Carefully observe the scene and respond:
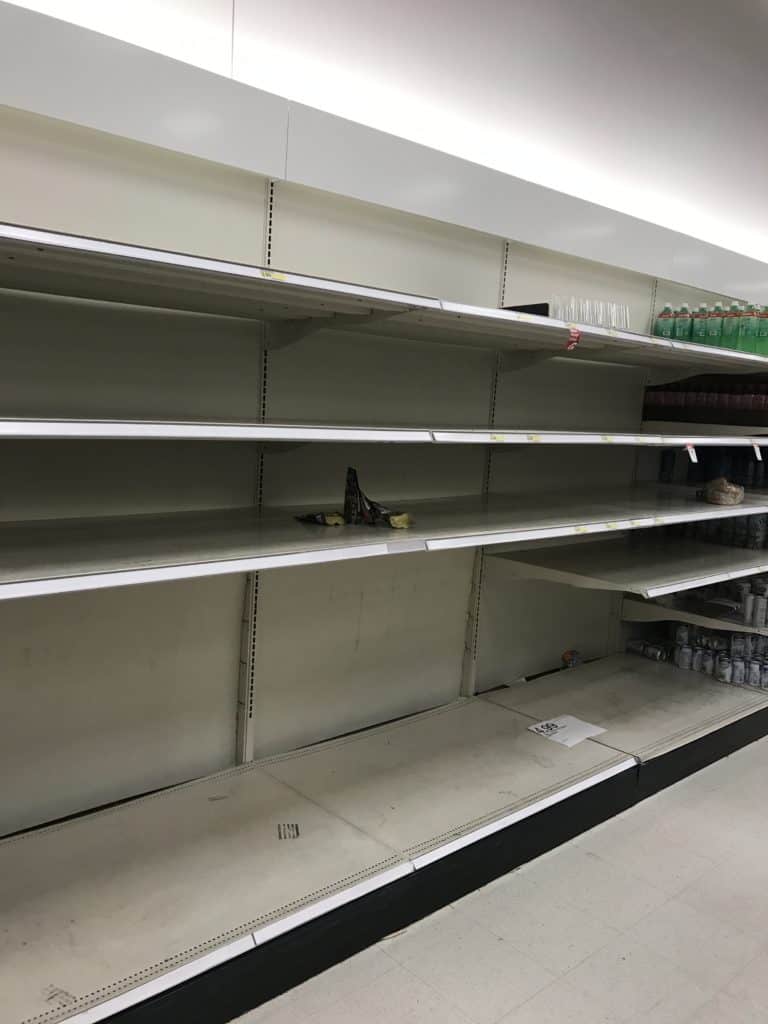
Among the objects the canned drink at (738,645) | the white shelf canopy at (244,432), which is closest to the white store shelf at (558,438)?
the white shelf canopy at (244,432)

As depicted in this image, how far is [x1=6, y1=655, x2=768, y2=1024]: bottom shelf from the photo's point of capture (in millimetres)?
1700

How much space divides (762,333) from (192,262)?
2.97m

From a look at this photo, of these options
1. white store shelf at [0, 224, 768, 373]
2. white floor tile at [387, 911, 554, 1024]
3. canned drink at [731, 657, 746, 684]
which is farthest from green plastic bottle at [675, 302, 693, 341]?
white floor tile at [387, 911, 554, 1024]

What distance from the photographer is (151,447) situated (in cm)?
227

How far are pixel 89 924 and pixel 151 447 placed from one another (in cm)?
117

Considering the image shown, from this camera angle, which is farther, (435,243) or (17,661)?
(435,243)

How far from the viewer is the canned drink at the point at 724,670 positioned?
12.5 ft

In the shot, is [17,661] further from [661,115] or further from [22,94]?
[661,115]

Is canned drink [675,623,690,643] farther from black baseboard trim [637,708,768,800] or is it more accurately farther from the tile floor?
the tile floor

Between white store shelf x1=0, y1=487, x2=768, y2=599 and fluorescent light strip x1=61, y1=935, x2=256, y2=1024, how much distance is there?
2.61 ft

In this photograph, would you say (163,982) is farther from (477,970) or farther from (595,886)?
(595,886)

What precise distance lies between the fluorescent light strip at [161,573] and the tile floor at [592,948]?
3.22 ft

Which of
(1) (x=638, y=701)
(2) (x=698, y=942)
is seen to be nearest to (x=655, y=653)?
(1) (x=638, y=701)

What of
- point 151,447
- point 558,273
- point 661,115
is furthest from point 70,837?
point 661,115
